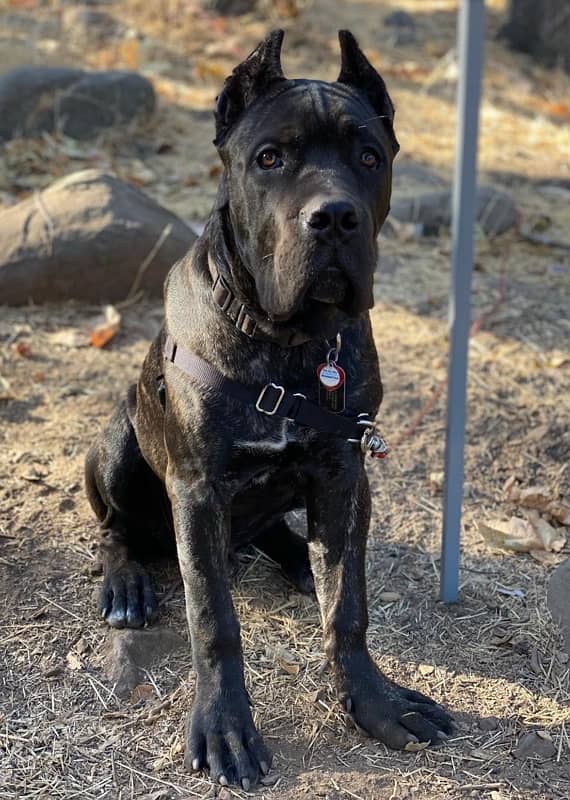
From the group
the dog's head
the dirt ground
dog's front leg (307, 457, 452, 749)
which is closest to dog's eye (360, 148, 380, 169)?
the dog's head

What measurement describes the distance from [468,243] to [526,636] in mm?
1380

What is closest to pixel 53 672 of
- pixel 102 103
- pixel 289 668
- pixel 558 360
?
pixel 289 668

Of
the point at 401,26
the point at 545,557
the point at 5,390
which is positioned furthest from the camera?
the point at 401,26

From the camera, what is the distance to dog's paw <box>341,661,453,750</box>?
10.6ft

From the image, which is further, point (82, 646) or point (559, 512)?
point (559, 512)

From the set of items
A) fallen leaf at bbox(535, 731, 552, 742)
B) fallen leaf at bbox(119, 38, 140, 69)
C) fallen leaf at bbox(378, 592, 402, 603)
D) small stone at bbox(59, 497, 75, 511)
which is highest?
fallen leaf at bbox(119, 38, 140, 69)

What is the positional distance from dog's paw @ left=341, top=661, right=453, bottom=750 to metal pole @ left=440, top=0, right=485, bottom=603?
0.59 metres

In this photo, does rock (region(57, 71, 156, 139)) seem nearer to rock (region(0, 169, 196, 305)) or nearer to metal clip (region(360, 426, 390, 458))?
rock (region(0, 169, 196, 305))

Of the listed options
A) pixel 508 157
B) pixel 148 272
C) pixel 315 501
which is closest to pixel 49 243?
pixel 148 272

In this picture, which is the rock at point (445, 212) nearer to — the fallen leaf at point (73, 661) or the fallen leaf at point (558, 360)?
the fallen leaf at point (558, 360)

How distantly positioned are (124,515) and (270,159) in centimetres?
155

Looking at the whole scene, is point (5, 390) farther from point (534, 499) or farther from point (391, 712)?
point (391, 712)

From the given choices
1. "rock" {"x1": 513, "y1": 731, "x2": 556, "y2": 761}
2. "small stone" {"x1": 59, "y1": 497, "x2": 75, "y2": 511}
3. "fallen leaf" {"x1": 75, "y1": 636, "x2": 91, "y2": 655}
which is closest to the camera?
"rock" {"x1": 513, "y1": 731, "x2": 556, "y2": 761}

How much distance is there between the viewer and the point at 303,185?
2.87 meters
